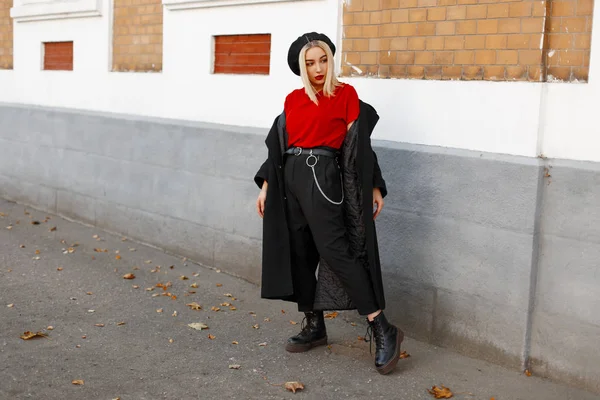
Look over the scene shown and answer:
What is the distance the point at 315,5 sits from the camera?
20.6 feet

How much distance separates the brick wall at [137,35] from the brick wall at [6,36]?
7.98 ft

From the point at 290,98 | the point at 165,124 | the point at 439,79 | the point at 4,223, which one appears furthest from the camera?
the point at 4,223

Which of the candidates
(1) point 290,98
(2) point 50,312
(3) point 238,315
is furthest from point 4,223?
(1) point 290,98

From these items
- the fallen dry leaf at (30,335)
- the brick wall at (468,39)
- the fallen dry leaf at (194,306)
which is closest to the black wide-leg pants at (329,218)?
the brick wall at (468,39)

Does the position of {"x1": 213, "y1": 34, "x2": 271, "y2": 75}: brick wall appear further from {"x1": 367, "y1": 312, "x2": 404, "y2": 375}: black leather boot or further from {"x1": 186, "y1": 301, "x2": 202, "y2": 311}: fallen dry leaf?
{"x1": 367, "y1": 312, "x2": 404, "y2": 375}: black leather boot

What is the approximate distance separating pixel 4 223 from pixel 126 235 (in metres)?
1.59

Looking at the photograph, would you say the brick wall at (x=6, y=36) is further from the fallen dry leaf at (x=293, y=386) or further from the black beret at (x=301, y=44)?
the fallen dry leaf at (x=293, y=386)

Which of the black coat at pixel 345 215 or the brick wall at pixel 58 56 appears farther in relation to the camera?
the brick wall at pixel 58 56

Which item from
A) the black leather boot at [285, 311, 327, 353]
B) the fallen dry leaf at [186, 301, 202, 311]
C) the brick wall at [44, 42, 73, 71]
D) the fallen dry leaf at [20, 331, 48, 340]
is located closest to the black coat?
the black leather boot at [285, 311, 327, 353]

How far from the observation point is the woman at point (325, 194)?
482 cm

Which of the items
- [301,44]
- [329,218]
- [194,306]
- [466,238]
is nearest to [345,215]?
[329,218]

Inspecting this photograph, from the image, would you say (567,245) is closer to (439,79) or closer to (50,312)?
(439,79)

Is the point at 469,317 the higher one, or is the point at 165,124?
the point at 165,124

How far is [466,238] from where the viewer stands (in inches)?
203
